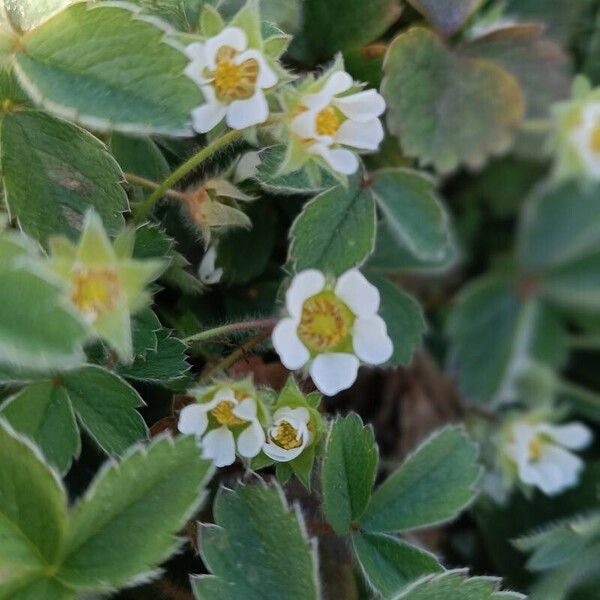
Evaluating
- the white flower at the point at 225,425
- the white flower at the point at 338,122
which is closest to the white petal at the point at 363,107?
the white flower at the point at 338,122

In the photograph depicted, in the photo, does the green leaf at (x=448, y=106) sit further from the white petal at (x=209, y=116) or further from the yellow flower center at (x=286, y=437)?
the yellow flower center at (x=286, y=437)

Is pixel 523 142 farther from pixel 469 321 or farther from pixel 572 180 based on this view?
pixel 469 321

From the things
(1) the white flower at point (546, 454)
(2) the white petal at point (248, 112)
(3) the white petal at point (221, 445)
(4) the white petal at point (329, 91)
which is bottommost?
(1) the white flower at point (546, 454)

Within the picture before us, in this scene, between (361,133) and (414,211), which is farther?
(414,211)

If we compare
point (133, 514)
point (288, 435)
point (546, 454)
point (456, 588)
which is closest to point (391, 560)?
point (456, 588)

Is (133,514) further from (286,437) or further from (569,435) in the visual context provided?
(569,435)
